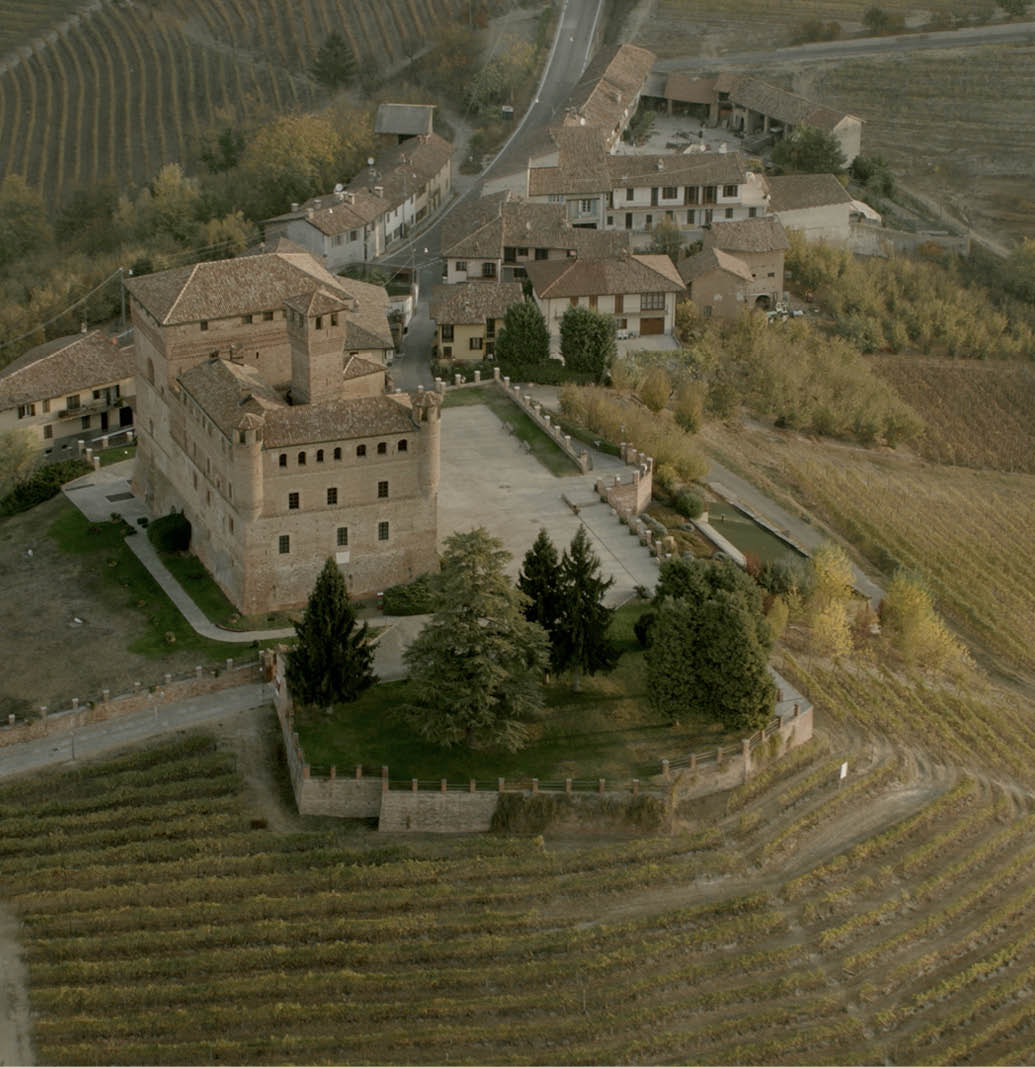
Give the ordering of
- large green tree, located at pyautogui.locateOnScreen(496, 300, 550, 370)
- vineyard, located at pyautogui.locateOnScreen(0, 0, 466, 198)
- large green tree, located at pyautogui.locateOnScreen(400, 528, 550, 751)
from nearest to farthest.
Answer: large green tree, located at pyautogui.locateOnScreen(400, 528, 550, 751)
large green tree, located at pyautogui.locateOnScreen(496, 300, 550, 370)
vineyard, located at pyautogui.locateOnScreen(0, 0, 466, 198)

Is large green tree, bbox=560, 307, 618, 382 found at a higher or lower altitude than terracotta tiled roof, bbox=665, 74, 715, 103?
lower

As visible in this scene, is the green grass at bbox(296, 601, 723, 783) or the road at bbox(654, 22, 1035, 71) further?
the road at bbox(654, 22, 1035, 71)

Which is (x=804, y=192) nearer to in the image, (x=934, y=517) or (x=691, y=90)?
(x=691, y=90)

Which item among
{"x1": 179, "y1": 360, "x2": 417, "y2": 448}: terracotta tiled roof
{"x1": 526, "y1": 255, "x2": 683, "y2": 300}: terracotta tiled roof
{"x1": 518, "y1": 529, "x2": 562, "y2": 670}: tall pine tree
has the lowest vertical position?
{"x1": 526, "y1": 255, "x2": 683, "y2": 300}: terracotta tiled roof

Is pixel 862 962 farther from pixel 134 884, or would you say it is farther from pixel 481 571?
pixel 134 884

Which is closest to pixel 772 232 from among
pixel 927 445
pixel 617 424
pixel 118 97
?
pixel 927 445

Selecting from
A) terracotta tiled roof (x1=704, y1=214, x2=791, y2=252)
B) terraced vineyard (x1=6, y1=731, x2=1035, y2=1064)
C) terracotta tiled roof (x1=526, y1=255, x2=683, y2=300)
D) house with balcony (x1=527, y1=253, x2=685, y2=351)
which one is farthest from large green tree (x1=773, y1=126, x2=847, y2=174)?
terraced vineyard (x1=6, y1=731, x2=1035, y2=1064)

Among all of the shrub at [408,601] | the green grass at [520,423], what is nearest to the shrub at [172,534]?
the shrub at [408,601]

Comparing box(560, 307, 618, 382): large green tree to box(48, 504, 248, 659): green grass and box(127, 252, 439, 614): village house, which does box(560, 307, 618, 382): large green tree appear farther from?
box(48, 504, 248, 659): green grass
